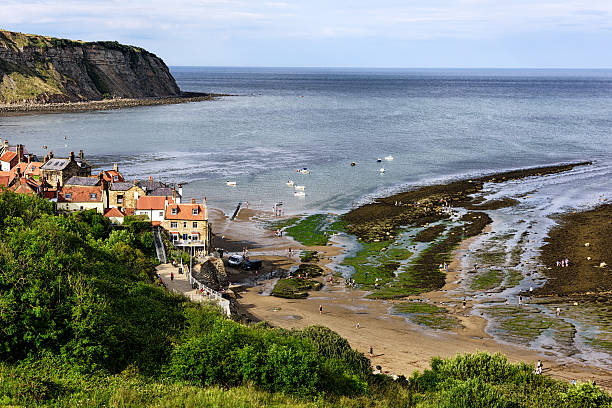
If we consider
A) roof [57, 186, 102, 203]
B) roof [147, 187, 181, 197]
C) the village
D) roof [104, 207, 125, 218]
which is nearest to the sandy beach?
the village

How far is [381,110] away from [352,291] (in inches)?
5749

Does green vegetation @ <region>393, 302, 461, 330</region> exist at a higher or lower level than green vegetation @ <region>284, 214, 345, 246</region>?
lower

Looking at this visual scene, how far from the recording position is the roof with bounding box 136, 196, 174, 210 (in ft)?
164

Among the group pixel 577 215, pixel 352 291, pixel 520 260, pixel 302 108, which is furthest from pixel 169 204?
pixel 302 108

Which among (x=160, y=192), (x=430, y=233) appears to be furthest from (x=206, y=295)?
(x=430, y=233)

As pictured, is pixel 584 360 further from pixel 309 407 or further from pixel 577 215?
pixel 577 215

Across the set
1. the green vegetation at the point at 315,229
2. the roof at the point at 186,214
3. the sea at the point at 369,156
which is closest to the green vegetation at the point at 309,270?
the sea at the point at 369,156

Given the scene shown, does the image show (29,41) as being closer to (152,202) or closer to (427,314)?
(152,202)

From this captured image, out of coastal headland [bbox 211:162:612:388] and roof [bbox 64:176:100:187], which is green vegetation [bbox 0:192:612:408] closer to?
coastal headland [bbox 211:162:612:388]

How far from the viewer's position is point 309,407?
20.2 metres

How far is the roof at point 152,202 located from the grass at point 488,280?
2660 centimetres

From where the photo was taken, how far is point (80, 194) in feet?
166

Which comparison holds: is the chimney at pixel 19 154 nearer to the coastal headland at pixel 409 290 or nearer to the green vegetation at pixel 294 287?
the coastal headland at pixel 409 290

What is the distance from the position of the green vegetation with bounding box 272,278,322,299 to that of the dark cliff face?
142223 mm
